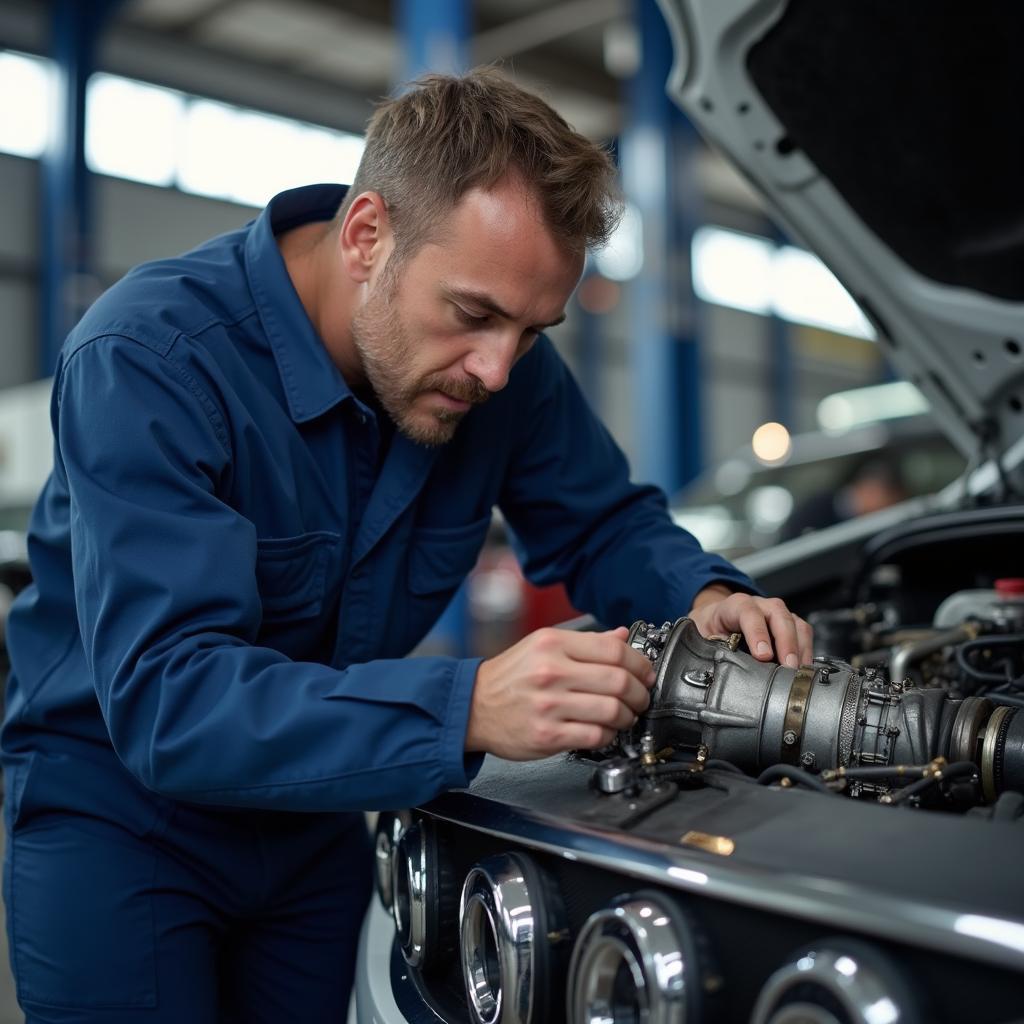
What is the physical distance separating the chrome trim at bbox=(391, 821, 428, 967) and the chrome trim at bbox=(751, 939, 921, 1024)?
45 centimetres

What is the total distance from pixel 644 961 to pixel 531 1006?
6.7 inches

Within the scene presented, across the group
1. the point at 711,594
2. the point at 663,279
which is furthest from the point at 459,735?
the point at 663,279

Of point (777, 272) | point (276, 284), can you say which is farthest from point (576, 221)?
point (777, 272)

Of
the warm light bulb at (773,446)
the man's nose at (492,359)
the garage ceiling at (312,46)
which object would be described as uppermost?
the garage ceiling at (312,46)

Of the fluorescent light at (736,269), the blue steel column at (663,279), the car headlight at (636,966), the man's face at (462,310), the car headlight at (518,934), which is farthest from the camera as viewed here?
the fluorescent light at (736,269)

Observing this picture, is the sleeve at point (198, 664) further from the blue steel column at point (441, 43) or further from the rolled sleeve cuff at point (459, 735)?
the blue steel column at point (441, 43)

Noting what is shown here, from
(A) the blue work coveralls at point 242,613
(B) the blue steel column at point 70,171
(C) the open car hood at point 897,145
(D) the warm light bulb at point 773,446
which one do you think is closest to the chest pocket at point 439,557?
(A) the blue work coveralls at point 242,613

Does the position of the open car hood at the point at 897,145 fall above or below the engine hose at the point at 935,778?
above

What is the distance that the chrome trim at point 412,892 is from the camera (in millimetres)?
1122

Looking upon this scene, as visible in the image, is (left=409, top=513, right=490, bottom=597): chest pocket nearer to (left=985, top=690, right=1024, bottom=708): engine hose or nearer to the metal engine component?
the metal engine component

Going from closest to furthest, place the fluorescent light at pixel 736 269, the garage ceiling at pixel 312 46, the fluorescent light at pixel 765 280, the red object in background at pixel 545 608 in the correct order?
the red object in background at pixel 545 608, the garage ceiling at pixel 312 46, the fluorescent light at pixel 736 269, the fluorescent light at pixel 765 280

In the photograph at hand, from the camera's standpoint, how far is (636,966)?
0.80 meters

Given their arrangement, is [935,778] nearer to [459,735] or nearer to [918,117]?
[459,735]

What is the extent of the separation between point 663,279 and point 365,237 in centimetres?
789
